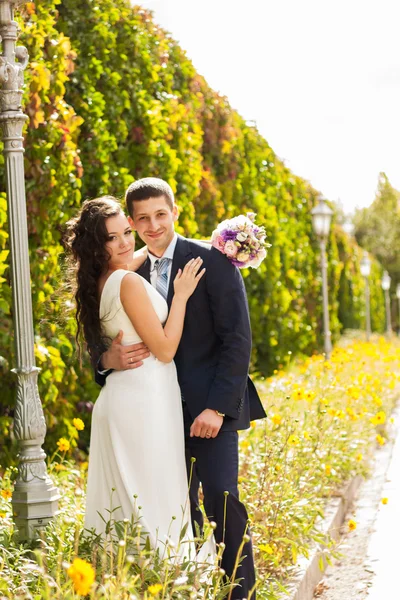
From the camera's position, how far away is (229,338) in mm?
3781

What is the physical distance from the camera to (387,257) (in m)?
52.2

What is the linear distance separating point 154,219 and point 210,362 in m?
0.70

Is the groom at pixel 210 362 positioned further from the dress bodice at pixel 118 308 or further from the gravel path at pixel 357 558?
the gravel path at pixel 357 558

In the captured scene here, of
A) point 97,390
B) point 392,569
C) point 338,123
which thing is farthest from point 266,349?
point 392,569

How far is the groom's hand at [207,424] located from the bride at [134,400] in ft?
0.29

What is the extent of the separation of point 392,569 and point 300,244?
11532 millimetres

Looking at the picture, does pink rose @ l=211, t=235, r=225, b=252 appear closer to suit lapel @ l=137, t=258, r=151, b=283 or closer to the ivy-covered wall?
suit lapel @ l=137, t=258, r=151, b=283

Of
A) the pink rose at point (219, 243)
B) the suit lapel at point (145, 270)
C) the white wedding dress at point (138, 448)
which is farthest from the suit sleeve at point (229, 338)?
the suit lapel at point (145, 270)

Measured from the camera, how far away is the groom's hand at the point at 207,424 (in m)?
3.72

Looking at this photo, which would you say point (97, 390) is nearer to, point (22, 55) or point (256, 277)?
point (22, 55)

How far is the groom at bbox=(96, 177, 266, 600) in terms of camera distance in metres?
3.73

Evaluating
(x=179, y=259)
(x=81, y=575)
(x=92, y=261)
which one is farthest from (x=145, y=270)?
(x=81, y=575)

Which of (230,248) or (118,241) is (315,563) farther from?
(118,241)

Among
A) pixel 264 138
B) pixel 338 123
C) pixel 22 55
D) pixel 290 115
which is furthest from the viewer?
pixel 338 123
